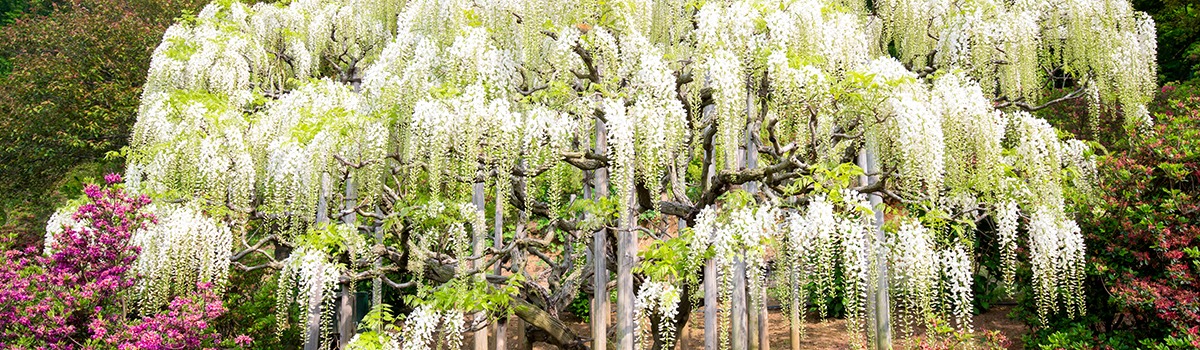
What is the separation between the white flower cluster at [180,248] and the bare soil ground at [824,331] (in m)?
3.72

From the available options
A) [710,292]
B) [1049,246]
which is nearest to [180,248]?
[710,292]

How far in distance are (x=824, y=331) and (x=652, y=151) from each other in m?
5.07

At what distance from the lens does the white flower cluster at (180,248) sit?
485cm

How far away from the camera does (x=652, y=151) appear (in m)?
4.25

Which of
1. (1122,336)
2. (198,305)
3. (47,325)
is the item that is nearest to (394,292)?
(198,305)

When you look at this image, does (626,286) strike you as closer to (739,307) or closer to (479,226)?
(739,307)

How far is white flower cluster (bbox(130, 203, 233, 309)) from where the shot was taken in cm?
485

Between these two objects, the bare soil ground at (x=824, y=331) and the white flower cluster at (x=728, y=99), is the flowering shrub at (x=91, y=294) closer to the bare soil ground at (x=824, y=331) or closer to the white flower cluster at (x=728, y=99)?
the bare soil ground at (x=824, y=331)

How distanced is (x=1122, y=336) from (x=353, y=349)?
4.99 metres

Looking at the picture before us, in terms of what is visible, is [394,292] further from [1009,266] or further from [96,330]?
[1009,266]

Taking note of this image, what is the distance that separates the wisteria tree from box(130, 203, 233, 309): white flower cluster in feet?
0.06

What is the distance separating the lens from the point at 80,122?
1099 centimetres

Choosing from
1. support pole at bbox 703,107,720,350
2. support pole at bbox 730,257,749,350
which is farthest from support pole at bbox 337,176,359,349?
support pole at bbox 730,257,749,350

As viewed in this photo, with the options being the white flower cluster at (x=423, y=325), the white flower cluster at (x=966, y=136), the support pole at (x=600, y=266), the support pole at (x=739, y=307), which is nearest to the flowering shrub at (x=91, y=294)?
the white flower cluster at (x=423, y=325)
